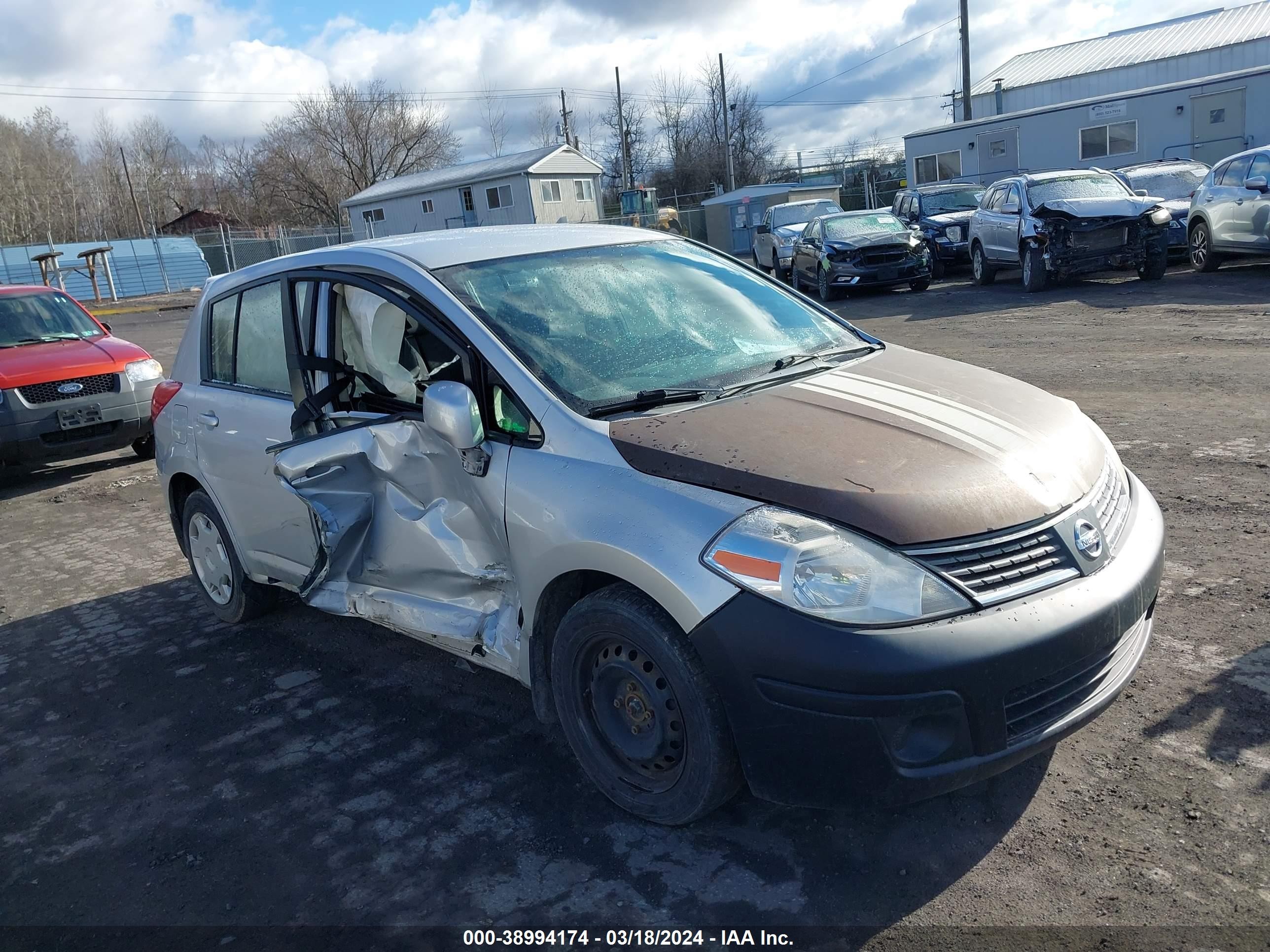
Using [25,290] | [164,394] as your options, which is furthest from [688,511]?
[25,290]

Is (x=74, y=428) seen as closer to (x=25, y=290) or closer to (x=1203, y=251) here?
(x=25, y=290)

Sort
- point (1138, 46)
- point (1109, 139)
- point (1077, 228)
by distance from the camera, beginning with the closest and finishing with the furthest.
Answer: point (1077, 228)
point (1109, 139)
point (1138, 46)

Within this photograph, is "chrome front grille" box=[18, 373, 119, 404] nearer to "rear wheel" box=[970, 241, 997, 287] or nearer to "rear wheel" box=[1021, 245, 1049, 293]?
"rear wheel" box=[1021, 245, 1049, 293]

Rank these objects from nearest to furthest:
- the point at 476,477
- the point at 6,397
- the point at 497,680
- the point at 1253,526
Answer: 1. the point at 476,477
2. the point at 497,680
3. the point at 1253,526
4. the point at 6,397

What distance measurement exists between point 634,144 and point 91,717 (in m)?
65.9

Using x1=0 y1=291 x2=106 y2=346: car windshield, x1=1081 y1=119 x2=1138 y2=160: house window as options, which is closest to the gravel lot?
x1=0 y1=291 x2=106 y2=346: car windshield

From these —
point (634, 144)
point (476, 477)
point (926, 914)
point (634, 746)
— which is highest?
point (634, 144)

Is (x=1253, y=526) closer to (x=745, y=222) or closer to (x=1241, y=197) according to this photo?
(x=1241, y=197)

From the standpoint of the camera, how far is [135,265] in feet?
144

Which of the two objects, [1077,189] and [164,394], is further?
[1077,189]

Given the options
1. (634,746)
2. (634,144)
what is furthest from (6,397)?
(634,144)

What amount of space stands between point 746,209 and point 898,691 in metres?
35.9

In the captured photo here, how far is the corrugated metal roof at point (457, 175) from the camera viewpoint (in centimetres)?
4878

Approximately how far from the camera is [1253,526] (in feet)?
15.9
